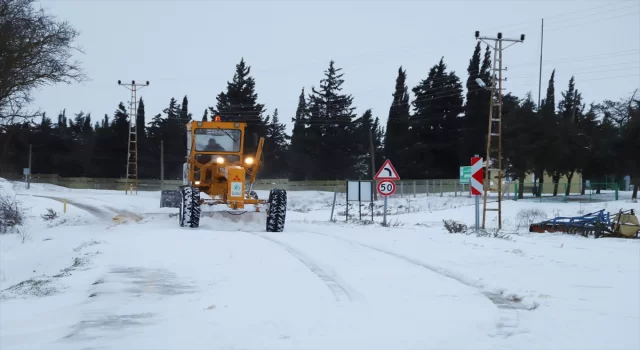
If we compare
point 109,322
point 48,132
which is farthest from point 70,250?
point 48,132

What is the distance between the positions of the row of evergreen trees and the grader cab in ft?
106

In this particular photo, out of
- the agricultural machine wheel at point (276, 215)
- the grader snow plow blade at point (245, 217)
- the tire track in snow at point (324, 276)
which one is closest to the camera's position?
the tire track in snow at point (324, 276)

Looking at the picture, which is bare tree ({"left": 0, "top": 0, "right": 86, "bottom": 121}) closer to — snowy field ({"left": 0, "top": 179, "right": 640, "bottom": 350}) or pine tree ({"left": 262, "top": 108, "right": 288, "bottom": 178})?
snowy field ({"left": 0, "top": 179, "right": 640, "bottom": 350})

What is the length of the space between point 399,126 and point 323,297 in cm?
6153

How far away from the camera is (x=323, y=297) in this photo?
7.43 m

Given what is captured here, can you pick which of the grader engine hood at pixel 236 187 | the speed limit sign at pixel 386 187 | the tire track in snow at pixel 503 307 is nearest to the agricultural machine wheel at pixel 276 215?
the grader engine hood at pixel 236 187

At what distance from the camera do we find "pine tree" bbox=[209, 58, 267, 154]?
65.7 m

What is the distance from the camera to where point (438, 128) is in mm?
66500

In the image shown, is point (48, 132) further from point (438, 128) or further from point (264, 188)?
point (438, 128)

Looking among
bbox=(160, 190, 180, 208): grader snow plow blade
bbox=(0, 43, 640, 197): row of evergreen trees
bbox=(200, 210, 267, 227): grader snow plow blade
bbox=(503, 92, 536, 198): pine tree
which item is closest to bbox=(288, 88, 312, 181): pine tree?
bbox=(0, 43, 640, 197): row of evergreen trees

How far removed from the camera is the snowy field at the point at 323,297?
556 centimetres

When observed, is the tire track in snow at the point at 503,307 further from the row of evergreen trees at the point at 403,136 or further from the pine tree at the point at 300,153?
the pine tree at the point at 300,153

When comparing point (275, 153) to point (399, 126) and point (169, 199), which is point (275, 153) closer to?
point (399, 126)

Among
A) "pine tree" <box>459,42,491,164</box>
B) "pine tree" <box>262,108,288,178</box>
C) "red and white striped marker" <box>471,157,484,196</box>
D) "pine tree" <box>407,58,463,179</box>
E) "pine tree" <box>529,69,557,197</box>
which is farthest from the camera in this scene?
"pine tree" <box>262,108,288,178</box>
